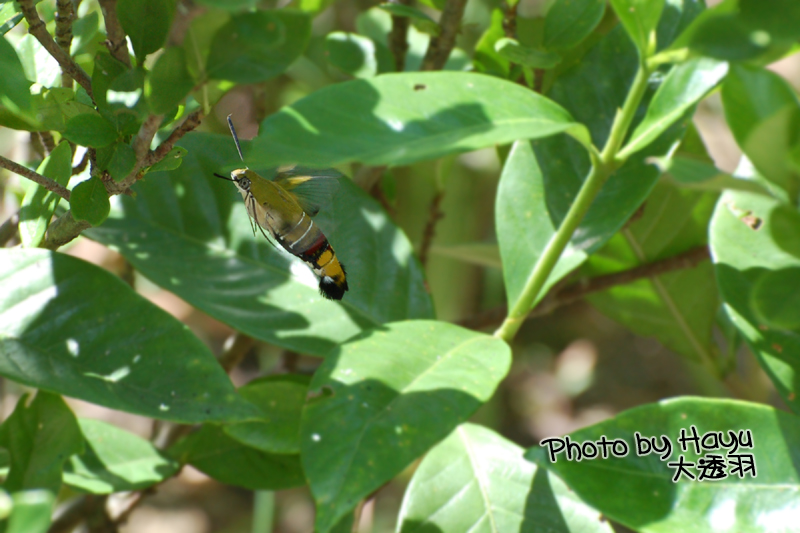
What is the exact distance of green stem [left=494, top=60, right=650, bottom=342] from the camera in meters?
0.57

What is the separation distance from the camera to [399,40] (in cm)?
95

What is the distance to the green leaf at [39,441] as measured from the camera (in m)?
0.59

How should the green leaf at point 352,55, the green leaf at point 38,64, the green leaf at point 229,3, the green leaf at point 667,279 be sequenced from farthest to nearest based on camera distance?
1. the green leaf at point 667,279
2. the green leaf at point 352,55
3. the green leaf at point 38,64
4. the green leaf at point 229,3

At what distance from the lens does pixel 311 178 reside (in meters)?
0.60

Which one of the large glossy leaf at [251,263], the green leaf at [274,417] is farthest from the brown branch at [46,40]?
the green leaf at [274,417]

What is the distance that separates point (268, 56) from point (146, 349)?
0.32 meters

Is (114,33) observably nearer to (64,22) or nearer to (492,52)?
(64,22)

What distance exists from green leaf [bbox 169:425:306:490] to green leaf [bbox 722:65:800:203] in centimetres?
61

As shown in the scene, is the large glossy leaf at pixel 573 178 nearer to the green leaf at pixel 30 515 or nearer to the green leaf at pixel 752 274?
the green leaf at pixel 752 274

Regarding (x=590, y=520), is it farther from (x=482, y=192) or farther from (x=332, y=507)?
(x=482, y=192)

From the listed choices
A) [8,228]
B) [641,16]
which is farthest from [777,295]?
[8,228]

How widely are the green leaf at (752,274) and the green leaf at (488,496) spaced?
0.25 metres

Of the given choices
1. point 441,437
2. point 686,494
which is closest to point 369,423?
point 441,437

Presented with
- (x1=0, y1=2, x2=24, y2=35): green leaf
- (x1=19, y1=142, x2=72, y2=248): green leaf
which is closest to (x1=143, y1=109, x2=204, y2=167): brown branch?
(x1=19, y1=142, x2=72, y2=248): green leaf
